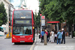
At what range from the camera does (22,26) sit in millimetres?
18656

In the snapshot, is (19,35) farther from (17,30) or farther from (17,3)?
(17,3)

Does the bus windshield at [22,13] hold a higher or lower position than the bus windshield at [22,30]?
higher

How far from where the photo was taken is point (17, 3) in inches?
4306

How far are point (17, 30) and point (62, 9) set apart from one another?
616 centimetres

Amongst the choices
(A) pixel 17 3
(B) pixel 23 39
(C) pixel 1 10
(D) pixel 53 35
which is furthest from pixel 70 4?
(A) pixel 17 3

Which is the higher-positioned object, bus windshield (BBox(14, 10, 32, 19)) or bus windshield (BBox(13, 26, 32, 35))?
bus windshield (BBox(14, 10, 32, 19))

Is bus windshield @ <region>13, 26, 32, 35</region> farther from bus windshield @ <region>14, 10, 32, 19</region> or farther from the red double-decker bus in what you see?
bus windshield @ <region>14, 10, 32, 19</region>

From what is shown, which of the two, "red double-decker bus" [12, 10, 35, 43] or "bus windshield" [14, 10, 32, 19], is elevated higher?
"bus windshield" [14, 10, 32, 19]

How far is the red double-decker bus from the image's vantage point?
1856cm

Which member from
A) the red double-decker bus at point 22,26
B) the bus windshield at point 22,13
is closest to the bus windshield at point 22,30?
the red double-decker bus at point 22,26

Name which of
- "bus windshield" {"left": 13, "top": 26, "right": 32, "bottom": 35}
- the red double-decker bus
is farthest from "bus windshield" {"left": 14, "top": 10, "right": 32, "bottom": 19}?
"bus windshield" {"left": 13, "top": 26, "right": 32, "bottom": 35}

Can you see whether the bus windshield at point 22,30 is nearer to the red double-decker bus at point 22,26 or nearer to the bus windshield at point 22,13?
the red double-decker bus at point 22,26

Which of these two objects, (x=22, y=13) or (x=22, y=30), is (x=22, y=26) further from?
(x=22, y=13)

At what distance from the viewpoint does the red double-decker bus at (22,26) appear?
60.9 ft
